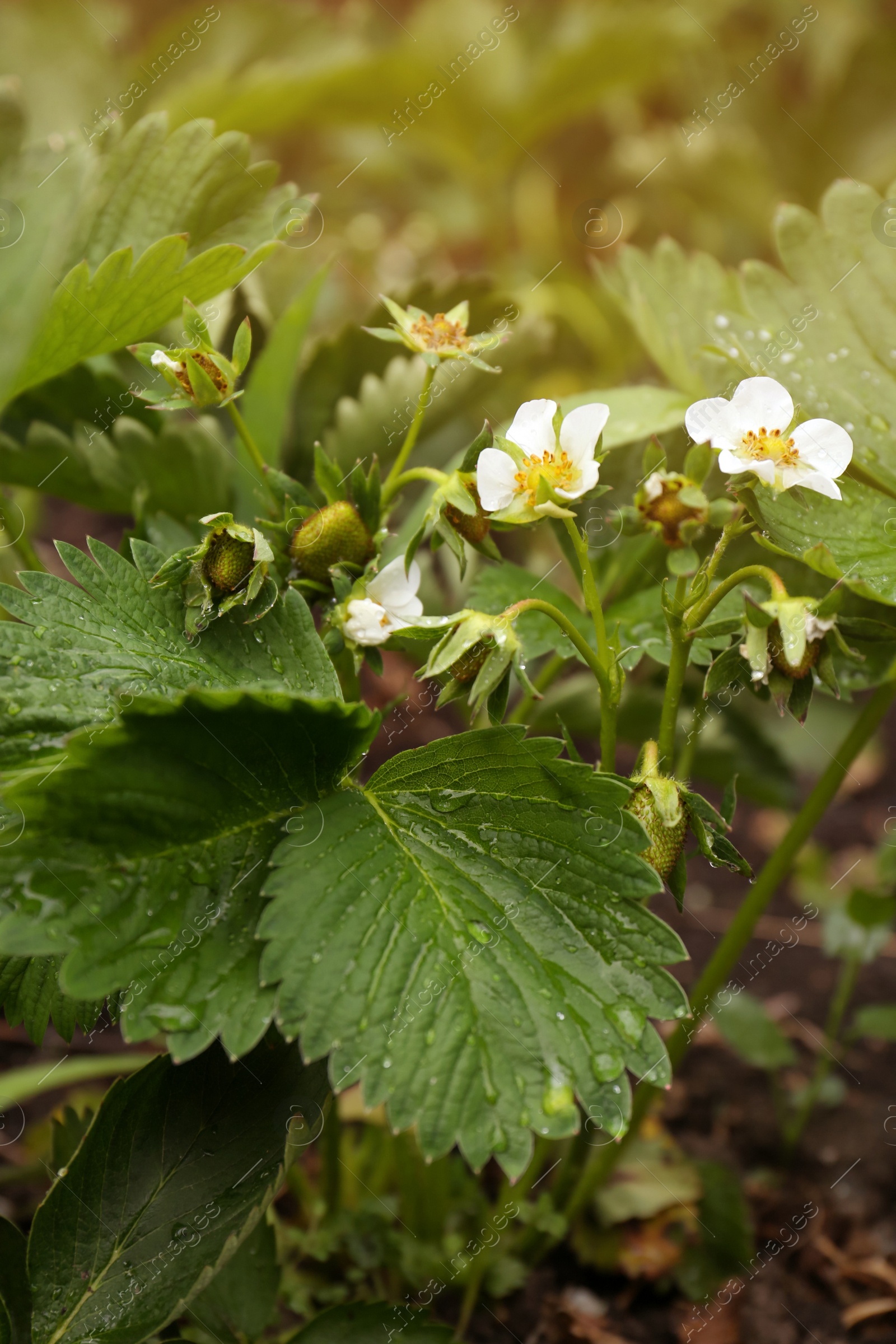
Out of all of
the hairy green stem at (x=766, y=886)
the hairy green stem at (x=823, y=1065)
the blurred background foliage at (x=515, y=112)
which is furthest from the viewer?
the blurred background foliage at (x=515, y=112)

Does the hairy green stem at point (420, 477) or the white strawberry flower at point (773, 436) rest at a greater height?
the hairy green stem at point (420, 477)

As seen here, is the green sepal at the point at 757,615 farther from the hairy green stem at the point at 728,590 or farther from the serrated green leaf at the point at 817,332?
the serrated green leaf at the point at 817,332

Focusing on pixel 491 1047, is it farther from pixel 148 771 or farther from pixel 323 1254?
pixel 323 1254

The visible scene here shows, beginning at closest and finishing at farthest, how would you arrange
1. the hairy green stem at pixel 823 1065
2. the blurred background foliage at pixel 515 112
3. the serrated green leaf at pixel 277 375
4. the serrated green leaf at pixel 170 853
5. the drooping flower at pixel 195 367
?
the serrated green leaf at pixel 170 853
the drooping flower at pixel 195 367
the serrated green leaf at pixel 277 375
the hairy green stem at pixel 823 1065
the blurred background foliage at pixel 515 112

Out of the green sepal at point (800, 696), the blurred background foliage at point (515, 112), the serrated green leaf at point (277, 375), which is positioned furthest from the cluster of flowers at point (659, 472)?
the blurred background foliage at point (515, 112)

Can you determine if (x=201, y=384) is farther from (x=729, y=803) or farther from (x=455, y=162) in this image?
(x=455, y=162)

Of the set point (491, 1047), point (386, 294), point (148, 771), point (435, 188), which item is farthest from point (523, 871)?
point (435, 188)

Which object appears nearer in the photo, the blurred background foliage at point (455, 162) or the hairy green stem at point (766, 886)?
the hairy green stem at point (766, 886)

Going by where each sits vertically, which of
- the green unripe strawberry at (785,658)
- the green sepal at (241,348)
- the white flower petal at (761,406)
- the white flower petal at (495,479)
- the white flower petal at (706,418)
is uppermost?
the green sepal at (241,348)

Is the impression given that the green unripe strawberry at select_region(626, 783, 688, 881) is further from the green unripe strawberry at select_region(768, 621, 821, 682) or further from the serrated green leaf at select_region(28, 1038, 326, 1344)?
the serrated green leaf at select_region(28, 1038, 326, 1344)
